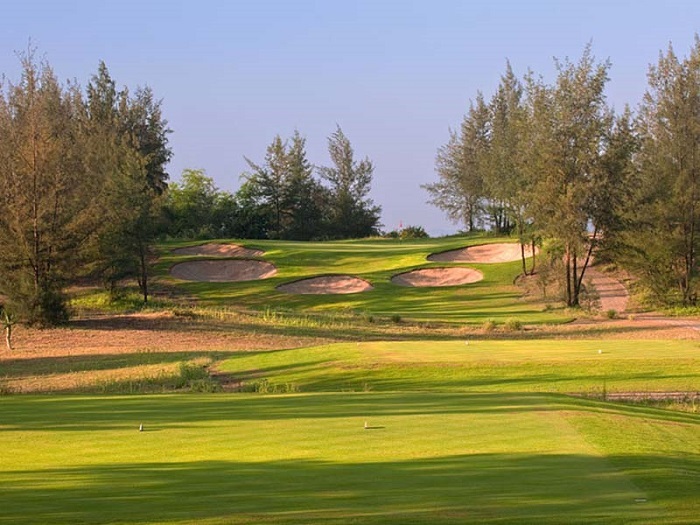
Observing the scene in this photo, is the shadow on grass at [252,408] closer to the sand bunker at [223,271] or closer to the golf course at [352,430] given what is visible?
the golf course at [352,430]

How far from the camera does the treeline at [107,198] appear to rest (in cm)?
3788

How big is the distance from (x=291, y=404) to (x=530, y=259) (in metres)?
42.4

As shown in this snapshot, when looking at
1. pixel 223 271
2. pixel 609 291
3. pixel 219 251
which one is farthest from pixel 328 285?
pixel 609 291

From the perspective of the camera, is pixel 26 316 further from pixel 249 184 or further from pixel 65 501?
pixel 249 184

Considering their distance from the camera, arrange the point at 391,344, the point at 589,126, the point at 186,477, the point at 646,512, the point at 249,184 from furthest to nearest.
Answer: the point at 249,184 < the point at 589,126 < the point at 391,344 < the point at 186,477 < the point at 646,512

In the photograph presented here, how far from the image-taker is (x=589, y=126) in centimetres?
4288

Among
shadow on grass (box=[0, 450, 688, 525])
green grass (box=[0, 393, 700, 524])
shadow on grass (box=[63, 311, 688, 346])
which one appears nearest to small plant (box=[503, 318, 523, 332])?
shadow on grass (box=[63, 311, 688, 346])

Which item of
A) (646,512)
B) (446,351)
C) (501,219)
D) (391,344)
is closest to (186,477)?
(646,512)

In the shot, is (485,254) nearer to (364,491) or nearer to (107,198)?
(107,198)

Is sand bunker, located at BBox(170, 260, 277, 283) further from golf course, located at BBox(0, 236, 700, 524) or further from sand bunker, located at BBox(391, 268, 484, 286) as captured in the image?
golf course, located at BBox(0, 236, 700, 524)

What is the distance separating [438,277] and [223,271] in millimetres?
13637

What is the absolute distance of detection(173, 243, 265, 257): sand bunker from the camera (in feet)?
199

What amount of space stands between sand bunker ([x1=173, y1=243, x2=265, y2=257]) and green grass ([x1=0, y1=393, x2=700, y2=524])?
45.3m

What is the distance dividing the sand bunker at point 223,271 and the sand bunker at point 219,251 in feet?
8.21
